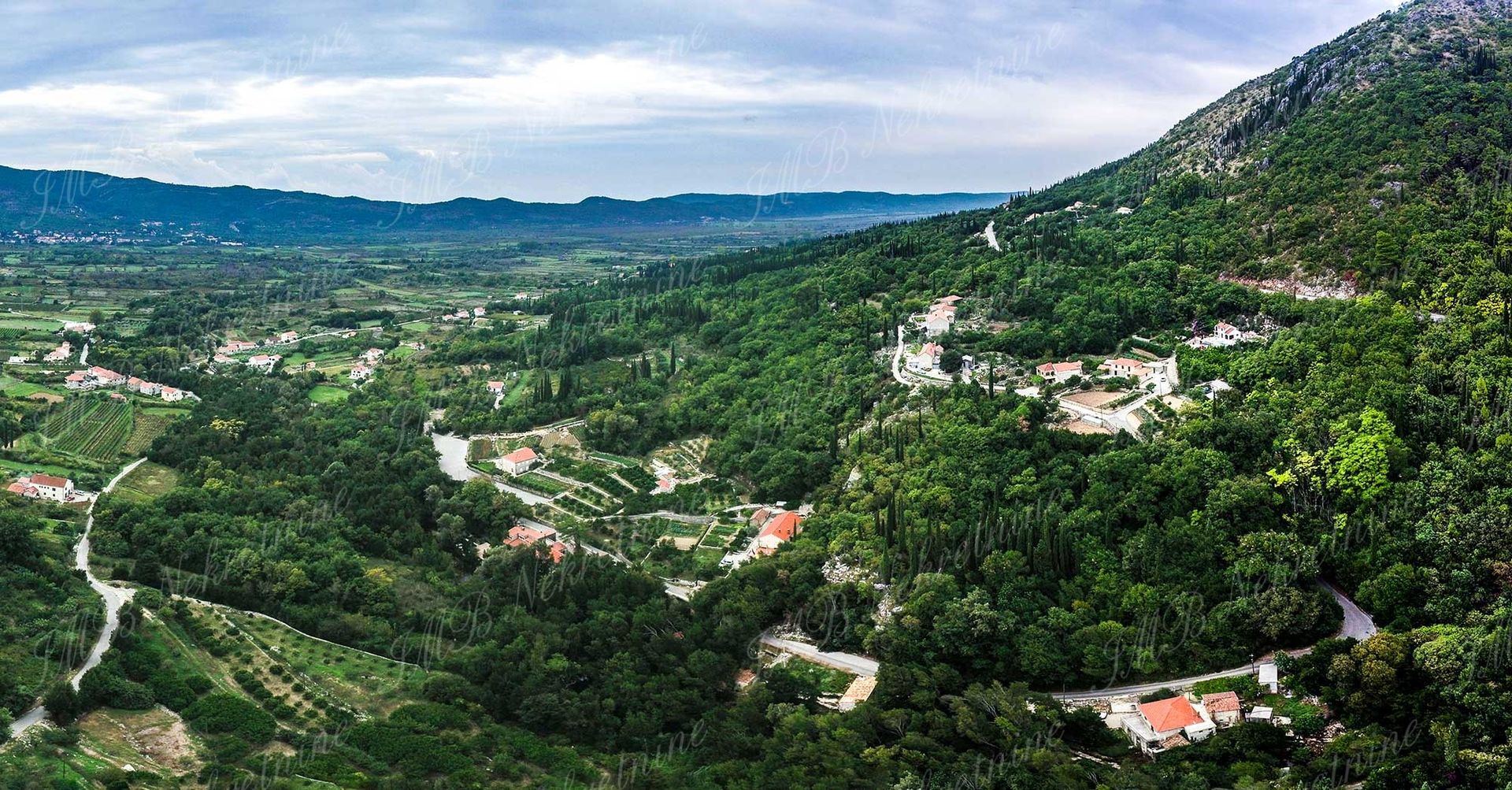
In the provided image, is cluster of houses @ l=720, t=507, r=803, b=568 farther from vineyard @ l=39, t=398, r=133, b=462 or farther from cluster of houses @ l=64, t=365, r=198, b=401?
cluster of houses @ l=64, t=365, r=198, b=401

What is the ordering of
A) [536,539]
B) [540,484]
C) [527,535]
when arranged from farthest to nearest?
[540,484]
[527,535]
[536,539]

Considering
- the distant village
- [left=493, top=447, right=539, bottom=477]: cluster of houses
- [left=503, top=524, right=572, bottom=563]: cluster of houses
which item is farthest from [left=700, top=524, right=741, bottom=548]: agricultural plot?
[left=493, top=447, right=539, bottom=477]: cluster of houses

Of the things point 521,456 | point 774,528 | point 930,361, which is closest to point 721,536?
point 774,528

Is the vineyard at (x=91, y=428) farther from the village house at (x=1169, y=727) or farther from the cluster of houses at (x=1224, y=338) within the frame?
the cluster of houses at (x=1224, y=338)

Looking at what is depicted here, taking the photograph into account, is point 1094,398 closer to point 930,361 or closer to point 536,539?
point 930,361

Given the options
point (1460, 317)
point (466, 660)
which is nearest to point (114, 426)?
point (466, 660)

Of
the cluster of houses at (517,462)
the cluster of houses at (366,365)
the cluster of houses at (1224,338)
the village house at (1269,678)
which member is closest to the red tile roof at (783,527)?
the cluster of houses at (517,462)

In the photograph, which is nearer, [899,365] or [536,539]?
[536,539]
